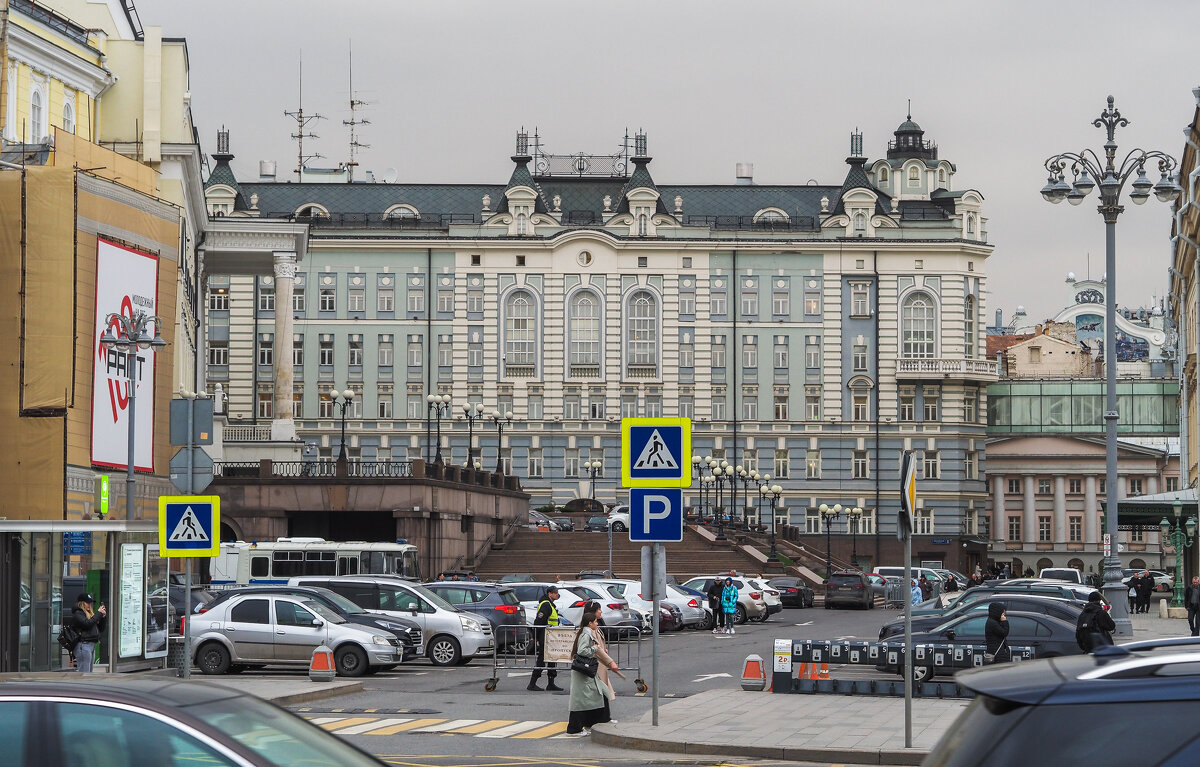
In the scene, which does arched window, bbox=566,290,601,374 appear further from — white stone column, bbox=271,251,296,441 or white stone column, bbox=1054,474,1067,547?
white stone column, bbox=1054,474,1067,547

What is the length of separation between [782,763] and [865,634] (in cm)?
2735

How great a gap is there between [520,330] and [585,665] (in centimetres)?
7740

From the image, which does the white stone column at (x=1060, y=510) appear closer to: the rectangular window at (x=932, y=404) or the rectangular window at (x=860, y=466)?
the rectangular window at (x=932, y=404)

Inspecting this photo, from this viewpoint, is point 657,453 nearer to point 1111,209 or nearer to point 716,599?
point 1111,209

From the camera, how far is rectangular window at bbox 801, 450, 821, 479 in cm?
9775

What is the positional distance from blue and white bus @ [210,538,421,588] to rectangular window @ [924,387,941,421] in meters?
55.5

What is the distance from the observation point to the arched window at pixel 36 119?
48594 mm

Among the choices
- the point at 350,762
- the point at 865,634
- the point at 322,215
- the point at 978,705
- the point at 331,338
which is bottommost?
the point at 865,634

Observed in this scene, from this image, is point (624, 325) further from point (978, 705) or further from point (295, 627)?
point (978, 705)

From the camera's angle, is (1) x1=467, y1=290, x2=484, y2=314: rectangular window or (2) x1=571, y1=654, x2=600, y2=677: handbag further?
(1) x1=467, y1=290, x2=484, y2=314: rectangular window

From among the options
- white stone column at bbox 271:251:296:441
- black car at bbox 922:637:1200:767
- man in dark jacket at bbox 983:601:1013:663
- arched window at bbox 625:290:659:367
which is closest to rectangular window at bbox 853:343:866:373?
arched window at bbox 625:290:659:367

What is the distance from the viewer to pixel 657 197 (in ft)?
318

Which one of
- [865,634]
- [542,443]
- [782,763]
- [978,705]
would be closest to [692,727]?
[782,763]

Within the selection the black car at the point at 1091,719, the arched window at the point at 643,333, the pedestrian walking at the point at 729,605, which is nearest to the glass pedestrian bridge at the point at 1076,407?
the arched window at the point at 643,333
